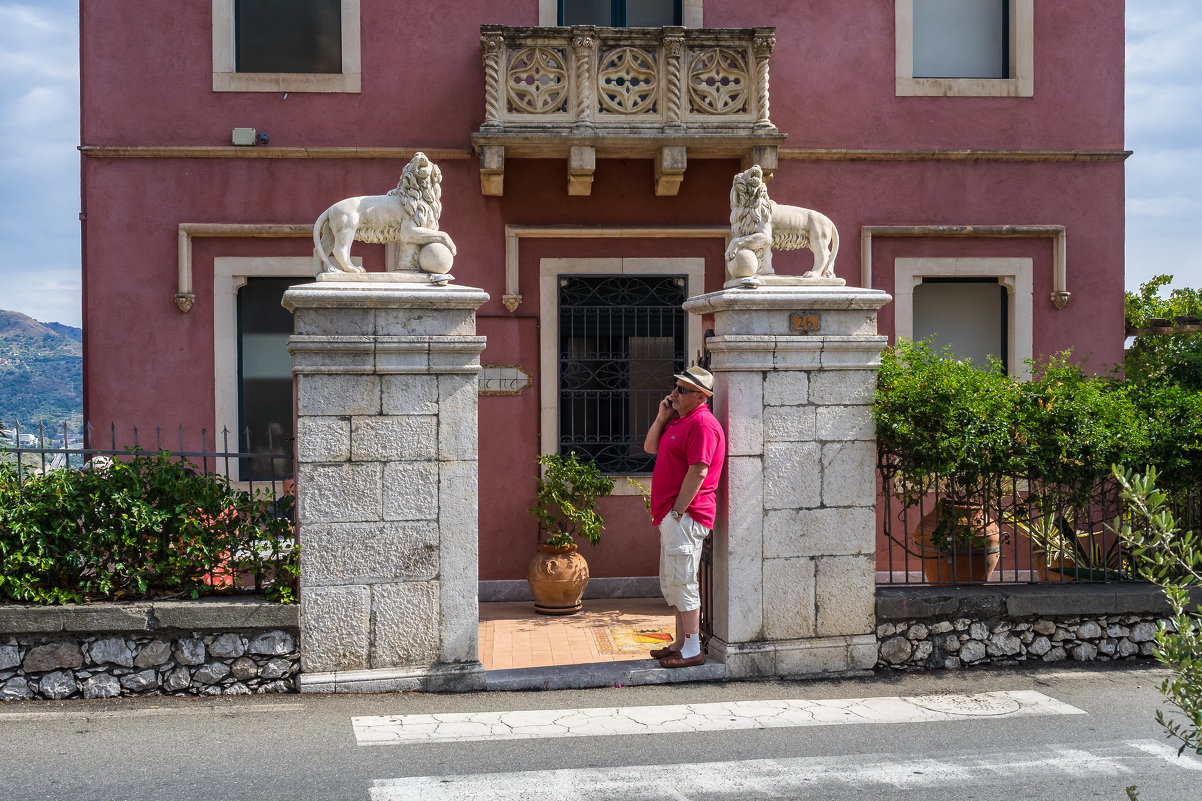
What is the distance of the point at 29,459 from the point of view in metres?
6.38

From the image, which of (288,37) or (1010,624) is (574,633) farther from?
(288,37)

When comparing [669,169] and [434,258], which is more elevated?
[669,169]

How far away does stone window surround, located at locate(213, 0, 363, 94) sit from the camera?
9.42 metres

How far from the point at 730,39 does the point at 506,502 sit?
15.8 ft

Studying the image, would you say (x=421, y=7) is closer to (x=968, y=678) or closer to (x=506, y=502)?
(x=506, y=502)

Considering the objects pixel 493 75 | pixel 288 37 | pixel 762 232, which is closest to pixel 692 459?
pixel 762 232

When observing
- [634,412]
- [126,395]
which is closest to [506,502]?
[634,412]

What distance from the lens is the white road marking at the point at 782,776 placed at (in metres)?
4.77

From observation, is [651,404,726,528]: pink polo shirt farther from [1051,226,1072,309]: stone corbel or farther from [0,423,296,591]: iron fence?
[1051,226,1072,309]: stone corbel

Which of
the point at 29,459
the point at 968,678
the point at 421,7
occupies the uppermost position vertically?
the point at 421,7

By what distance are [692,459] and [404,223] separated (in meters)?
2.37

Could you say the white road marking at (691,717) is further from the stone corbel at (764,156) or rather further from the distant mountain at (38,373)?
the stone corbel at (764,156)

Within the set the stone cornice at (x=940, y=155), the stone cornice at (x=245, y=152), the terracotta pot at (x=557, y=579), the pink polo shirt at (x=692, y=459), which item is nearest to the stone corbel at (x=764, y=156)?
the stone cornice at (x=940, y=155)

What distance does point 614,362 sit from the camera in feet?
32.0
